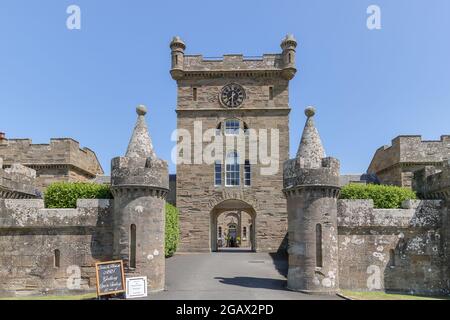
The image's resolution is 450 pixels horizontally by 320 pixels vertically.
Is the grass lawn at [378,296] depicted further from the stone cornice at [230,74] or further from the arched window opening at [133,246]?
the stone cornice at [230,74]

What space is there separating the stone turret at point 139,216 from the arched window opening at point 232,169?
51.3 ft

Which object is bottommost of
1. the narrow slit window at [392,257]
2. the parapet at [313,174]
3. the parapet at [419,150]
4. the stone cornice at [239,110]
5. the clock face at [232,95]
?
the narrow slit window at [392,257]

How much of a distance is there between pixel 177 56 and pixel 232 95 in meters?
5.00

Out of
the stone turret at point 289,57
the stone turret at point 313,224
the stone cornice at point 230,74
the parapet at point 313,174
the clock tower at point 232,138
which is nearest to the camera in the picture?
the stone turret at point 313,224

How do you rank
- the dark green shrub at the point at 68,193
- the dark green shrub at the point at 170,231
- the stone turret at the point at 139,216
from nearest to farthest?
1. the stone turret at the point at 139,216
2. the dark green shrub at the point at 68,193
3. the dark green shrub at the point at 170,231

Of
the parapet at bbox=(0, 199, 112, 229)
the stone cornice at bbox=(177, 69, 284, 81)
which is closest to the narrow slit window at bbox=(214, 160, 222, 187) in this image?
the stone cornice at bbox=(177, 69, 284, 81)

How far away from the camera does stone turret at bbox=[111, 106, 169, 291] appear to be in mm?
14352

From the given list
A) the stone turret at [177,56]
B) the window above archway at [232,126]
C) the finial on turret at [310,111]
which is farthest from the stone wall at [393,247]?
the stone turret at [177,56]

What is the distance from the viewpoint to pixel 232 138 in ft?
99.9

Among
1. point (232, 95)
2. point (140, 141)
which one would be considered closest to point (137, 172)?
point (140, 141)

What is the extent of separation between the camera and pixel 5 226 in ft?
51.0

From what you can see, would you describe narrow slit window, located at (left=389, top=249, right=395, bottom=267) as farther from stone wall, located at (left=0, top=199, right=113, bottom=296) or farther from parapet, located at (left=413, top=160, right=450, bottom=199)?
stone wall, located at (left=0, top=199, right=113, bottom=296)

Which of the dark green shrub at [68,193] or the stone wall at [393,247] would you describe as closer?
the stone wall at [393,247]

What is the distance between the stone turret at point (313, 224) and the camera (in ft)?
47.4
